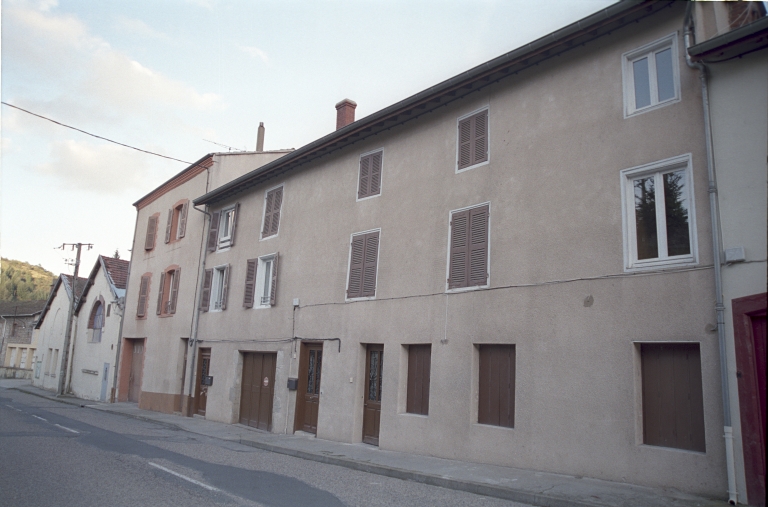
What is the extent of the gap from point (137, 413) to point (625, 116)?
18.9 meters

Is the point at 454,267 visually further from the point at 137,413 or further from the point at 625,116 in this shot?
the point at 137,413

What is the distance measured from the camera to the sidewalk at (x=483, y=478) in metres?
7.49

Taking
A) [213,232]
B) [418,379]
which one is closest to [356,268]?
[418,379]

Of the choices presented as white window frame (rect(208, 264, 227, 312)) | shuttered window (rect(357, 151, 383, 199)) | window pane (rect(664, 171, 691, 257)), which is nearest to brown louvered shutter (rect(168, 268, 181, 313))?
white window frame (rect(208, 264, 227, 312))

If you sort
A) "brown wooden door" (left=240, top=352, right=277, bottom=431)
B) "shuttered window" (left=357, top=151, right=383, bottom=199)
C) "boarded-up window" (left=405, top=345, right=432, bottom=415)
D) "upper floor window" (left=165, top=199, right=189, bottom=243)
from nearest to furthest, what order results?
"boarded-up window" (left=405, top=345, right=432, bottom=415)
"shuttered window" (left=357, top=151, right=383, bottom=199)
"brown wooden door" (left=240, top=352, right=277, bottom=431)
"upper floor window" (left=165, top=199, right=189, bottom=243)

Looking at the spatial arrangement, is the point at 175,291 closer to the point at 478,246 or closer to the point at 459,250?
the point at 459,250

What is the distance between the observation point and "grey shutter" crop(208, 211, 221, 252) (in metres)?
20.8

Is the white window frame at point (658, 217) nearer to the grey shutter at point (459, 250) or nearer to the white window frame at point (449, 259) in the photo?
the white window frame at point (449, 259)

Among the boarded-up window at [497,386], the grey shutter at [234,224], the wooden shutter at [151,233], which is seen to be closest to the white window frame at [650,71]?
the boarded-up window at [497,386]

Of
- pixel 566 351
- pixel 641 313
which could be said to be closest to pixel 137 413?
pixel 566 351

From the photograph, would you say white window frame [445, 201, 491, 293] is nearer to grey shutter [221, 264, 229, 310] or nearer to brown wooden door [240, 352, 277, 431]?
brown wooden door [240, 352, 277, 431]

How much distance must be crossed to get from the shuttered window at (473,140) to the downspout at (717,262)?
4013 mm

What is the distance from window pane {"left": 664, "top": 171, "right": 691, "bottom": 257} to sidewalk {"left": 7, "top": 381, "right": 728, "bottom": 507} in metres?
3.39

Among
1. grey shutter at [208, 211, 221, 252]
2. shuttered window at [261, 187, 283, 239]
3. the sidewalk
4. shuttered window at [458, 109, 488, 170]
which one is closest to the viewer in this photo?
the sidewalk
